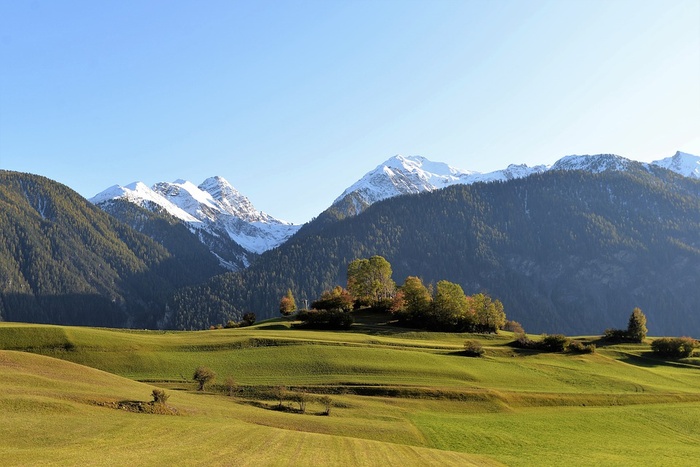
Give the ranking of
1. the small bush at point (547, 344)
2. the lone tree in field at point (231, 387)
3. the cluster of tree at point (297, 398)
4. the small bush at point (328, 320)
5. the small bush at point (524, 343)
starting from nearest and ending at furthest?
the cluster of tree at point (297, 398), the lone tree in field at point (231, 387), the small bush at point (547, 344), the small bush at point (524, 343), the small bush at point (328, 320)

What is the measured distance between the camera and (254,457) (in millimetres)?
37719

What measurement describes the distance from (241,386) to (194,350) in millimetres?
25822

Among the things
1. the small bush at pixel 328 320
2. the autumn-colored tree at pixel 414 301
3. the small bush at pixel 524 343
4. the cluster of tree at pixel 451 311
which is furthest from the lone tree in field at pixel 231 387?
the autumn-colored tree at pixel 414 301

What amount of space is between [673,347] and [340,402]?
88.4 m

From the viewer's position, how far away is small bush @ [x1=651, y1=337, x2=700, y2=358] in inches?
4609

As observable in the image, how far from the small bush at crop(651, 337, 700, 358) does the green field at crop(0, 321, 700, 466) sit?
94.9 inches

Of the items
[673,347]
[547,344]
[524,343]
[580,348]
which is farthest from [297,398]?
[673,347]

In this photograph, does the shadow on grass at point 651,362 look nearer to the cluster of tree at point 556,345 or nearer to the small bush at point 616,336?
the cluster of tree at point 556,345

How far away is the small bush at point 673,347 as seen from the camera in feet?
384

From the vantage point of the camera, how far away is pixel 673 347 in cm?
11750

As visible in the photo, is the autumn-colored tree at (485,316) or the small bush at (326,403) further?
the autumn-colored tree at (485,316)

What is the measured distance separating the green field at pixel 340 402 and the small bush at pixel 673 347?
2.41 m

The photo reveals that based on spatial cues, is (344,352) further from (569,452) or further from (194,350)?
(569,452)

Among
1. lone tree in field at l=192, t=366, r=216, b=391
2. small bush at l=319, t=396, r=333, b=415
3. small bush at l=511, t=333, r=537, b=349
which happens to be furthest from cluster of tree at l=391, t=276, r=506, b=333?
lone tree in field at l=192, t=366, r=216, b=391
